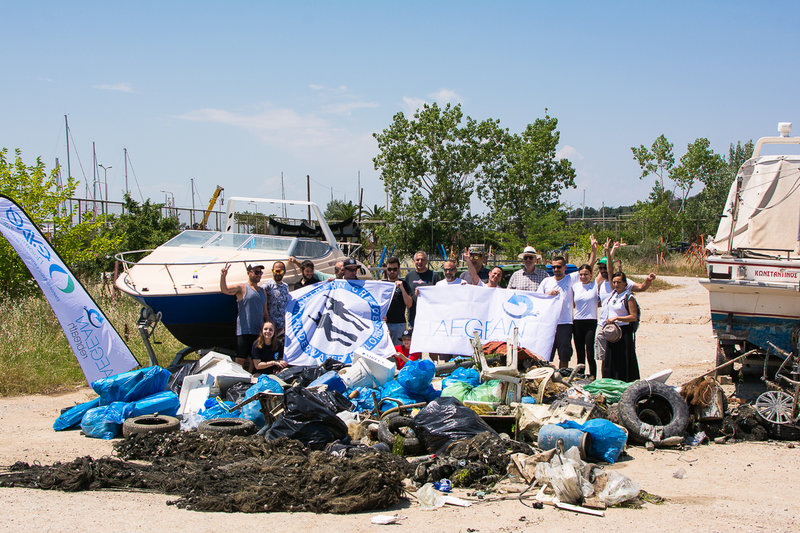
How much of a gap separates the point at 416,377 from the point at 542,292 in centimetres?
270

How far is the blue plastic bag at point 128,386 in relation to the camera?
25.7 feet

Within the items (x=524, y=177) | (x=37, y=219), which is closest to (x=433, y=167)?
(x=524, y=177)

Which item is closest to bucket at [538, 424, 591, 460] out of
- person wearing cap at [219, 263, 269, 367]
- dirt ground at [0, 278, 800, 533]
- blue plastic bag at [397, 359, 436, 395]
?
dirt ground at [0, 278, 800, 533]

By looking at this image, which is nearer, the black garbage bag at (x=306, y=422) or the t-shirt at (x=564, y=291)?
the black garbage bag at (x=306, y=422)

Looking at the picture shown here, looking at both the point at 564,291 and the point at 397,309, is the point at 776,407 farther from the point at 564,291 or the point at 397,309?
the point at 397,309

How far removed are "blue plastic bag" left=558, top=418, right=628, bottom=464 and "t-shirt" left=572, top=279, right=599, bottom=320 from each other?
285 centimetres

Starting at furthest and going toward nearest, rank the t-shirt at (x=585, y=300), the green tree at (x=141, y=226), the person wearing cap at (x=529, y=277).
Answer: the green tree at (x=141, y=226) < the person wearing cap at (x=529, y=277) < the t-shirt at (x=585, y=300)

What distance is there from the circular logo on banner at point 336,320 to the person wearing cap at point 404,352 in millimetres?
370

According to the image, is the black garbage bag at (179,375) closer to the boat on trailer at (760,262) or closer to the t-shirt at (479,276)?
the t-shirt at (479,276)

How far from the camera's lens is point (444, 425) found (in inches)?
250

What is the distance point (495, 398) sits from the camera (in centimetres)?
749

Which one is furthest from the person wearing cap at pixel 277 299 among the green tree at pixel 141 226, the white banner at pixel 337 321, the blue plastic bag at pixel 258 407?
the green tree at pixel 141 226

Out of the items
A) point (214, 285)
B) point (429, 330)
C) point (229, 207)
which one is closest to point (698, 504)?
point (429, 330)

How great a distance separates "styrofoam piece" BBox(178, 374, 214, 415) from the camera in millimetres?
8008
